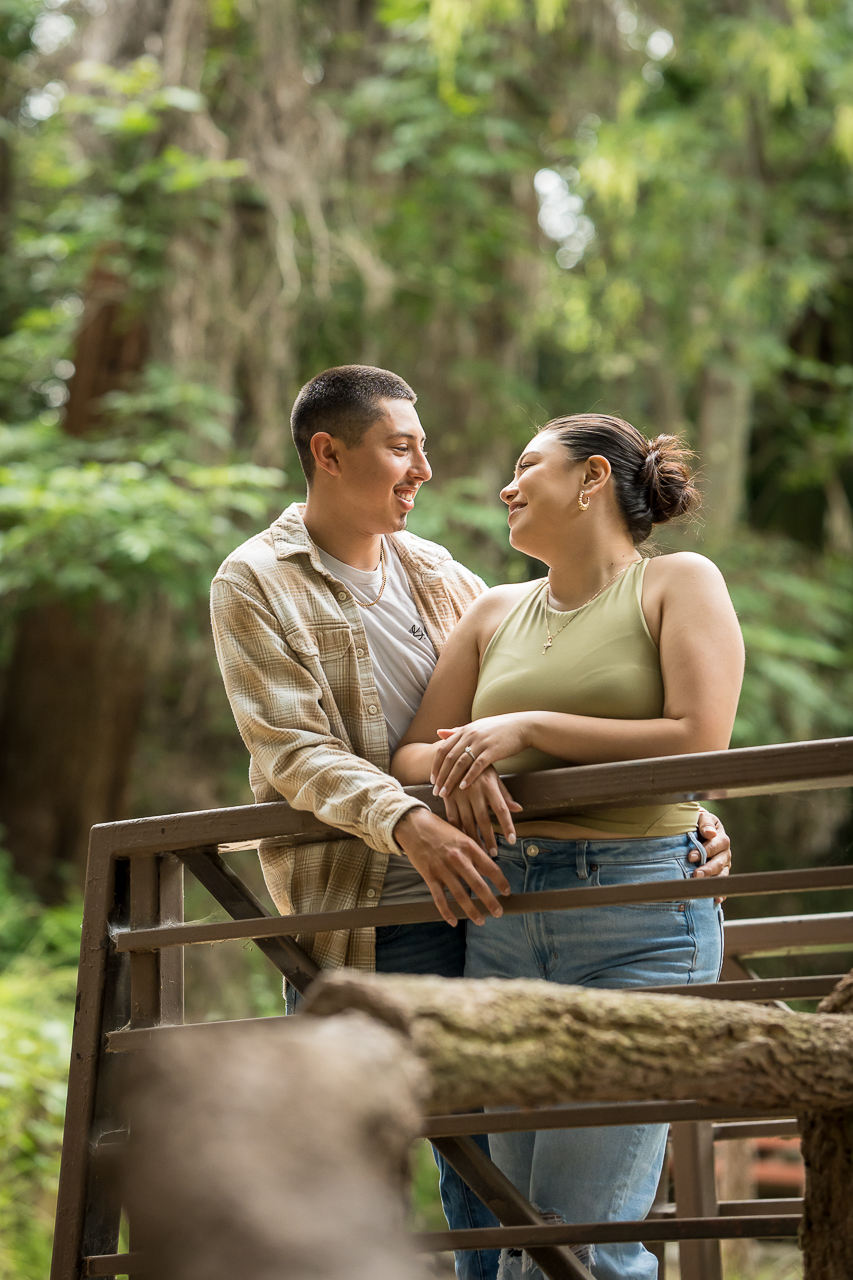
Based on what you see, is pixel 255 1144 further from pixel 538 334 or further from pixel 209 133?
pixel 538 334

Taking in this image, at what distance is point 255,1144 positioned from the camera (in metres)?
0.74

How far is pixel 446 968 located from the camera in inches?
83.4

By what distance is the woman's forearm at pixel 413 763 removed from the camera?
207cm

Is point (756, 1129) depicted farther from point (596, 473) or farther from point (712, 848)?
point (596, 473)

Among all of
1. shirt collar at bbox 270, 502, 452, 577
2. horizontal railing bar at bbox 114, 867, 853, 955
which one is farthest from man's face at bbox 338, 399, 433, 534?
horizontal railing bar at bbox 114, 867, 853, 955

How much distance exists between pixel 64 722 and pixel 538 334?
3.74 m

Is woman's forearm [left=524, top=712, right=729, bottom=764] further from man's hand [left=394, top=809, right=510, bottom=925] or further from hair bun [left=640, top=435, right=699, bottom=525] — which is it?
hair bun [left=640, top=435, right=699, bottom=525]

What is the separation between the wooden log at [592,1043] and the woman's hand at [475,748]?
0.69 m

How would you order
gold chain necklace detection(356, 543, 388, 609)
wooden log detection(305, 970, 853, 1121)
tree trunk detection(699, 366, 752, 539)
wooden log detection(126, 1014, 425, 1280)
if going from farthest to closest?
tree trunk detection(699, 366, 752, 539), gold chain necklace detection(356, 543, 388, 609), wooden log detection(305, 970, 853, 1121), wooden log detection(126, 1014, 425, 1280)

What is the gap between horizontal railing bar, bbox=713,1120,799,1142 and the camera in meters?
2.34

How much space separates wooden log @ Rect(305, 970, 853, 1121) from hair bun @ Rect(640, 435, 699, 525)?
1.12 meters

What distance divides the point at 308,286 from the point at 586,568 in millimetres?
4787

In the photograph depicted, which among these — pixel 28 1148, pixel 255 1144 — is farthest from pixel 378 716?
pixel 28 1148

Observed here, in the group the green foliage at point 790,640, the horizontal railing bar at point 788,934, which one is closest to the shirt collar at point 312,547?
the horizontal railing bar at point 788,934
